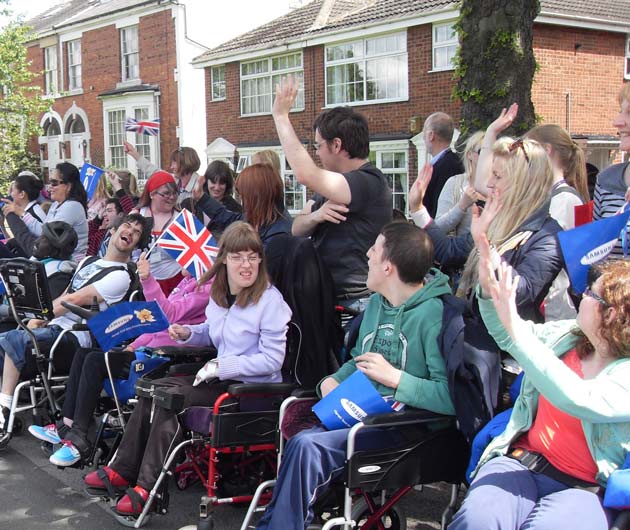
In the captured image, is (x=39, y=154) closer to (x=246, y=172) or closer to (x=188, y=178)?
(x=188, y=178)

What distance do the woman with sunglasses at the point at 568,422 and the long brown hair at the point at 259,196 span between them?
7.22 feet

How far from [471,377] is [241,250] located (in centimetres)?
165

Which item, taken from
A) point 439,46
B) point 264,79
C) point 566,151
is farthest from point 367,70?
point 566,151

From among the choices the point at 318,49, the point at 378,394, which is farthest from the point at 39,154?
the point at 378,394

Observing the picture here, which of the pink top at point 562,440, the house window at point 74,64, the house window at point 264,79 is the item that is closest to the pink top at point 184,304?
the pink top at point 562,440

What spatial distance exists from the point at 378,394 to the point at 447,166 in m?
3.16

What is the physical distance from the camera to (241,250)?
14.7ft

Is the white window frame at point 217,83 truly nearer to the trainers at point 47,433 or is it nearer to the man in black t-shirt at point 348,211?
the trainers at point 47,433

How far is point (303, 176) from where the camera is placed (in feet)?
13.2

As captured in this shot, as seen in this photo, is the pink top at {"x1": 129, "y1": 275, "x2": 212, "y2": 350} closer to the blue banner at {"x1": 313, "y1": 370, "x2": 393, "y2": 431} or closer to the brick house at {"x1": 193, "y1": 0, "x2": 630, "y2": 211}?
the blue banner at {"x1": 313, "y1": 370, "x2": 393, "y2": 431}

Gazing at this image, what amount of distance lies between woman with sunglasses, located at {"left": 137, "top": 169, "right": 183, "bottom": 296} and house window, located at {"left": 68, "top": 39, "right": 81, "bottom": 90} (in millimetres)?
25953

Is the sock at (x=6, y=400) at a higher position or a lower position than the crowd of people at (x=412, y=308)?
lower

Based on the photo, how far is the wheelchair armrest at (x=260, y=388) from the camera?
4.12 m

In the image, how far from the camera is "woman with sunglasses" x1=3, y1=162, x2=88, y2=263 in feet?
24.3
